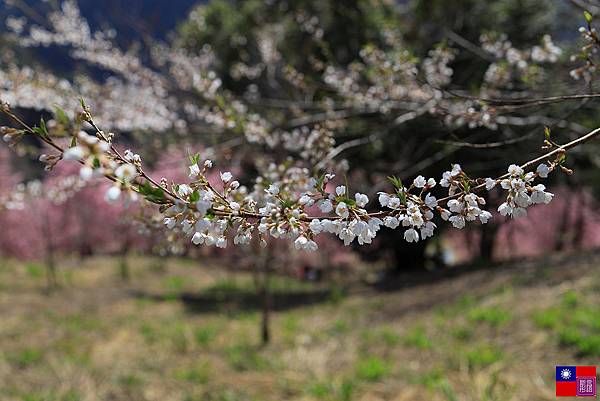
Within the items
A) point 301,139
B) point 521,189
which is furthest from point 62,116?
point 301,139

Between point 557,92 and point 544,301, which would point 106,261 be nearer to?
point 544,301

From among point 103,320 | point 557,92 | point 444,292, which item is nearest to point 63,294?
point 103,320

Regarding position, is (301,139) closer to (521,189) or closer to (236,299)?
(521,189)

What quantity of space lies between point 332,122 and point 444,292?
233 inches

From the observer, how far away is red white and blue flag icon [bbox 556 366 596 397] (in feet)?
11.0

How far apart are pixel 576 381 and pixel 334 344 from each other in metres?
3.10

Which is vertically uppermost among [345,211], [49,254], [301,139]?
[301,139]

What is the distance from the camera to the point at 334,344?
6023 millimetres

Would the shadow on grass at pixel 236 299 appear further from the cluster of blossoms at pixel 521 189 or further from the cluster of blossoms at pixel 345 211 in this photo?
the cluster of blossoms at pixel 521 189

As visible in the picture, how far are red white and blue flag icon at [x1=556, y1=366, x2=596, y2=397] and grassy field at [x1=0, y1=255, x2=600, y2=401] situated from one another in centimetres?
12

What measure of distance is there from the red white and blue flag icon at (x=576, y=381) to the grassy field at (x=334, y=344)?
12 centimetres

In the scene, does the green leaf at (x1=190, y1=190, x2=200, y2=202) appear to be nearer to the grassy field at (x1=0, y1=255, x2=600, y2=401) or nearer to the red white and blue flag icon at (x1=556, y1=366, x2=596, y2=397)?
the grassy field at (x1=0, y1=255, x2=600, y2=401)

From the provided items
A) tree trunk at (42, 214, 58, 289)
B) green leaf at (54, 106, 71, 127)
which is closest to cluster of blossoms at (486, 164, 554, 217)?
green leaf at (54, 106, 71, 127)

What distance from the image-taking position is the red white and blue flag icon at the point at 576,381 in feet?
11.0
